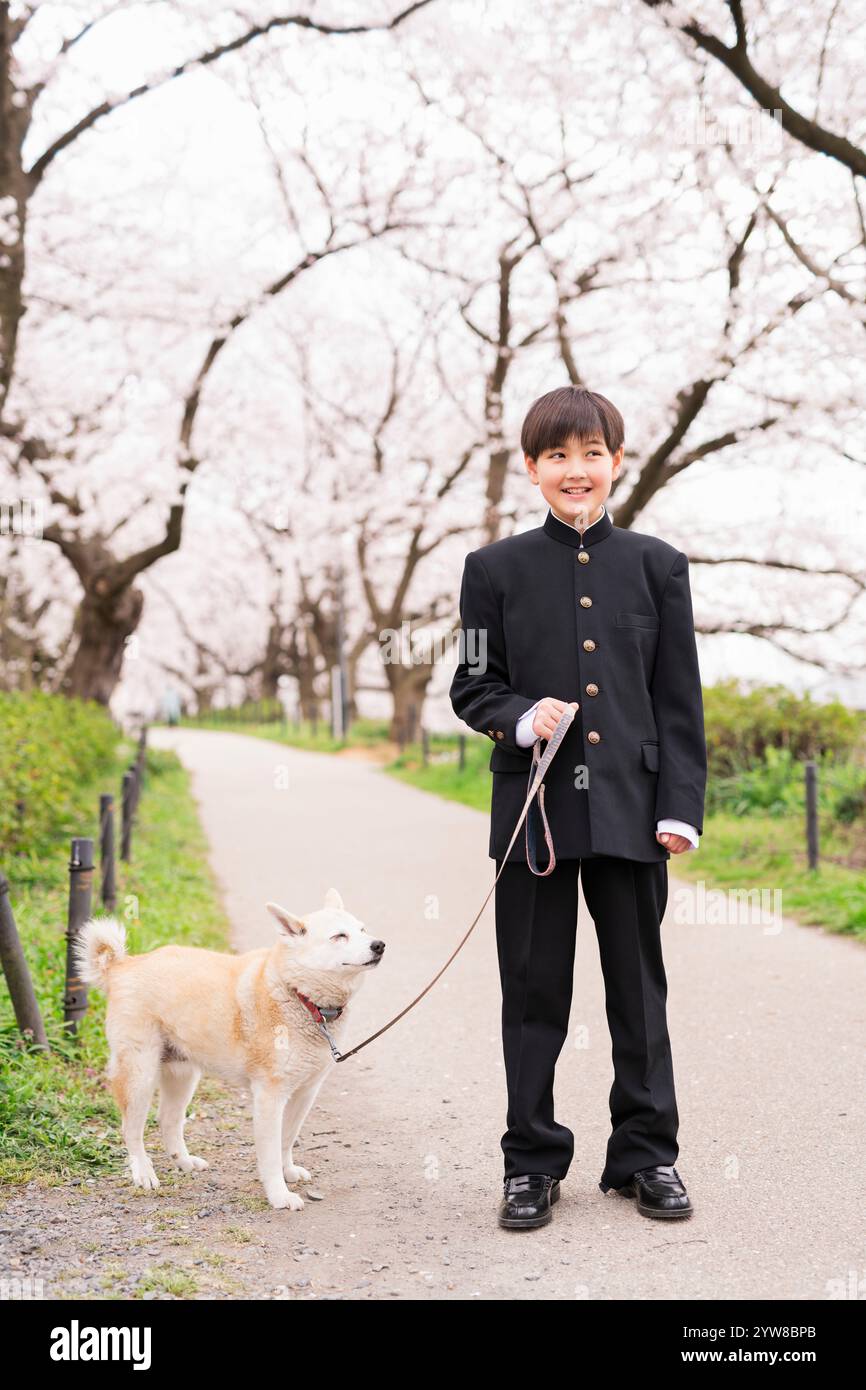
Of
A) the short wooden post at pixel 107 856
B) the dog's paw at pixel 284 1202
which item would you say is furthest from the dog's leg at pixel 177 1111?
the short wooden post at pixel 107 856

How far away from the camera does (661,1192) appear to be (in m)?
3.44

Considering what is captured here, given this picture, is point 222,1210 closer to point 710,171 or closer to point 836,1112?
point 836,1112

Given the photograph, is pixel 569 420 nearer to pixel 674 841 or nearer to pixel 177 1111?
pixel 674 841

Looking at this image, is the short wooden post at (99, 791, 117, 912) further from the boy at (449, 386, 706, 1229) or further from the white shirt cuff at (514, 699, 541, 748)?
the white shirt cuff at (514, 699, 541, 748)

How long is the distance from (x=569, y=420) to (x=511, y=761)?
993 millimetres

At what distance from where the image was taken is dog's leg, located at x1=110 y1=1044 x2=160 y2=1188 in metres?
3.75

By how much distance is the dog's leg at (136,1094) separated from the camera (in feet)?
12.3

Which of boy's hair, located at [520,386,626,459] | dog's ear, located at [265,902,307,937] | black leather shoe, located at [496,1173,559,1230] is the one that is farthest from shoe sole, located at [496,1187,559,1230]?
boy's hair, located at [520,386,626,459]

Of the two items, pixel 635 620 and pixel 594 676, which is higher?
pixel 635 620

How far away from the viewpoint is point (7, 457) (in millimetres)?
20125

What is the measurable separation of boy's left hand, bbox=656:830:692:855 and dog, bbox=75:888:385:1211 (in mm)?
844

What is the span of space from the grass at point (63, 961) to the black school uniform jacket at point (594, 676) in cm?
183

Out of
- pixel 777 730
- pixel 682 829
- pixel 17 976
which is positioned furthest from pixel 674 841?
pixel 777 730
